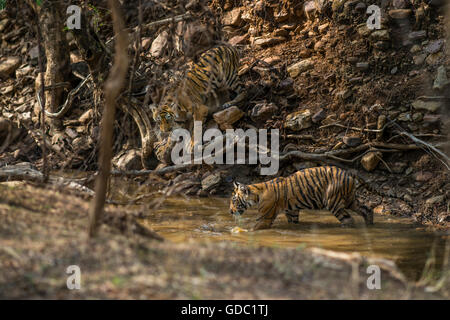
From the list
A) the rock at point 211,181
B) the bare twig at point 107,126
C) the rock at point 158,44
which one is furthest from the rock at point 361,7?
the bare twig at point 107,126

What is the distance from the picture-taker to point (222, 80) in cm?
998

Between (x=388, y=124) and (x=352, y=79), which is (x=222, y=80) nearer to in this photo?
(x=352, y=79)

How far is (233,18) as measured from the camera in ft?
38.8

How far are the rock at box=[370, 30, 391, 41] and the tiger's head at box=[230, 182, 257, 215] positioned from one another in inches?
161

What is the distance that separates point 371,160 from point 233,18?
17.4 ft

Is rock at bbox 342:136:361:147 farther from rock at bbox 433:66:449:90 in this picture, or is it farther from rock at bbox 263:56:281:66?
rock at bbox 263:56:281:66

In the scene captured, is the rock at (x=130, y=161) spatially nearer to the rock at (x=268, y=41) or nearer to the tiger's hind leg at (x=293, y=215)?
the rock at (x=268, y=41)

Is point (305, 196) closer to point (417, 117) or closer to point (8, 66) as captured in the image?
point (417, 117)

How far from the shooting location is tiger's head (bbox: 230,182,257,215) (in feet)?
23.6

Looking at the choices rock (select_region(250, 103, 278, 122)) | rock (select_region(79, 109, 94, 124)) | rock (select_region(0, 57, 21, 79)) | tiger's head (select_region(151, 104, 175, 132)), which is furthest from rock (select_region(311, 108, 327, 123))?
rock (select_region(0, 57, 21, 79))

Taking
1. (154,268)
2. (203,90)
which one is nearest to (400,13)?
(203,90)

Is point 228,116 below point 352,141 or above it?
above
